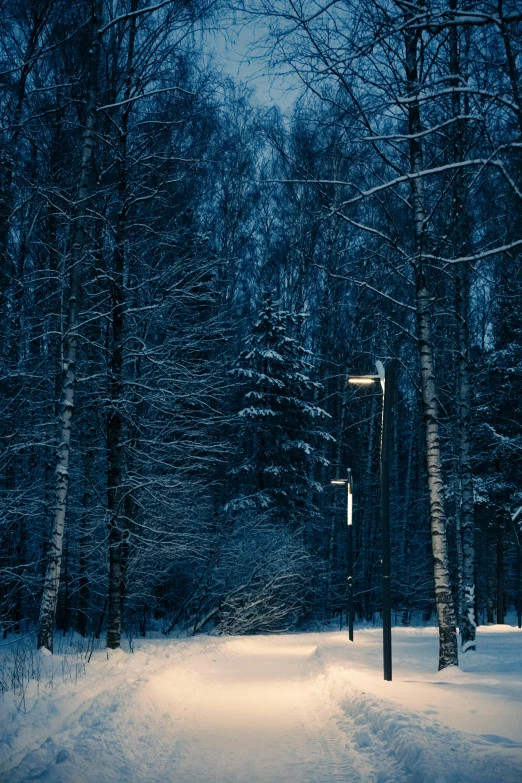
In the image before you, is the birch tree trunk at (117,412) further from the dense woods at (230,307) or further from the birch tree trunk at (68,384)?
the birch tree trunk at (68,384)

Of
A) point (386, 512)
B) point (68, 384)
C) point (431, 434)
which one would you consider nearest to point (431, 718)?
point (386, 512)

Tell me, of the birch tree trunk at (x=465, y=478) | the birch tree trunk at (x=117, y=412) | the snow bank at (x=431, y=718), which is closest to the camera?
the snow bank at (x=431, y=718)

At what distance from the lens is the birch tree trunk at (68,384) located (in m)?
12.6

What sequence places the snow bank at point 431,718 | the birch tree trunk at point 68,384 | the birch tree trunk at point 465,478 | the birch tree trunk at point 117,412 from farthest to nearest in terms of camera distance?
the birch tree trunk at point 465,478
the birch tree trunk at point 117,412
the birch tree trunk at point 68,384
the snow bank at point 431,718

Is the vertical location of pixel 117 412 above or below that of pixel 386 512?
above

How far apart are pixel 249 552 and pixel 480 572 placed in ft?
89.5

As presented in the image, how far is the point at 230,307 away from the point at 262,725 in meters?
16.6

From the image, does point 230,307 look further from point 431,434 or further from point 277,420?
point 431,434

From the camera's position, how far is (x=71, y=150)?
17.7 m

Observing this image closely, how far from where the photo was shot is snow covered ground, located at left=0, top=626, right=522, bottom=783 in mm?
6035

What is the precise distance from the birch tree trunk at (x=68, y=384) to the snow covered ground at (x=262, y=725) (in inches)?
44.5

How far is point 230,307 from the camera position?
23672 mm

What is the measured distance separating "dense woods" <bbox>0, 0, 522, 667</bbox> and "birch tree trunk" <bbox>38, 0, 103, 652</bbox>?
2.3 inches

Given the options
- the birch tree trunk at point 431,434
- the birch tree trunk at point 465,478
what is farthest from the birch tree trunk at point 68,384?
the birch tree trunk at point 465,478
